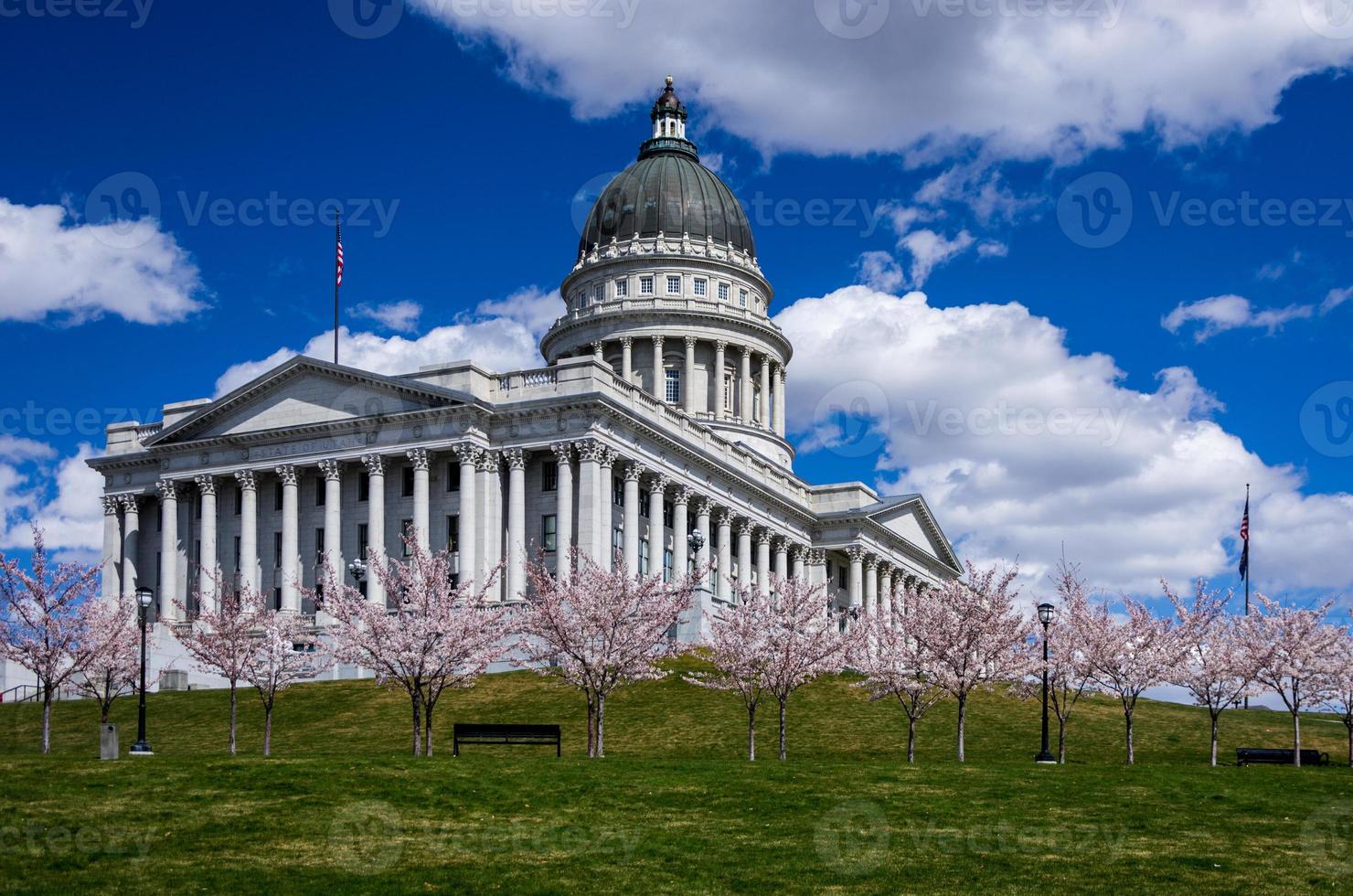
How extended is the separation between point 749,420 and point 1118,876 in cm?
8932

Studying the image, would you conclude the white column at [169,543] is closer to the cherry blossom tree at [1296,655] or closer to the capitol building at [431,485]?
the capitol building at [431,485]

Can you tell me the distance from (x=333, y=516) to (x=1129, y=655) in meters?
41.8

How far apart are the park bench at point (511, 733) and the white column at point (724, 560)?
4203 centimetres

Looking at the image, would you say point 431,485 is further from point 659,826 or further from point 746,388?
point 659,826

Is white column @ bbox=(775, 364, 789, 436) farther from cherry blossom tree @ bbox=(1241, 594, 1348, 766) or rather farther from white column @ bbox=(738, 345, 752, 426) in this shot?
cherry blossom tree @ bbox=(1241, 594, 1348, 766)

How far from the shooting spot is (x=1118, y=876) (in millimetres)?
23922

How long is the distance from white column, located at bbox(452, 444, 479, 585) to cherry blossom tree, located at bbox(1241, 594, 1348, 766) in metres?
35.9

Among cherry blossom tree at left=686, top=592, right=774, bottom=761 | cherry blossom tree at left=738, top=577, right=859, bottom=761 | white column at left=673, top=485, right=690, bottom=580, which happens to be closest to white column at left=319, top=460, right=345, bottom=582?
white column at left=673, top=485, right=690, bottom=580

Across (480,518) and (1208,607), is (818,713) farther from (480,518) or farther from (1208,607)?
(480,518)

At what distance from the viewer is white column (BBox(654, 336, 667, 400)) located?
109 metres

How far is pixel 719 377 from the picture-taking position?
112000 mm

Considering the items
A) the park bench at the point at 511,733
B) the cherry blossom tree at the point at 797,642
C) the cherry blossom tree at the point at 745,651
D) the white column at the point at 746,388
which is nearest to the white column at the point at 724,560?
the white column at the point at 746,388

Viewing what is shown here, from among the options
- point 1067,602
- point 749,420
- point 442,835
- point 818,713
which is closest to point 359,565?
point 818,713

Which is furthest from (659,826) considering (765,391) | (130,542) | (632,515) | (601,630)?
(765,391)
